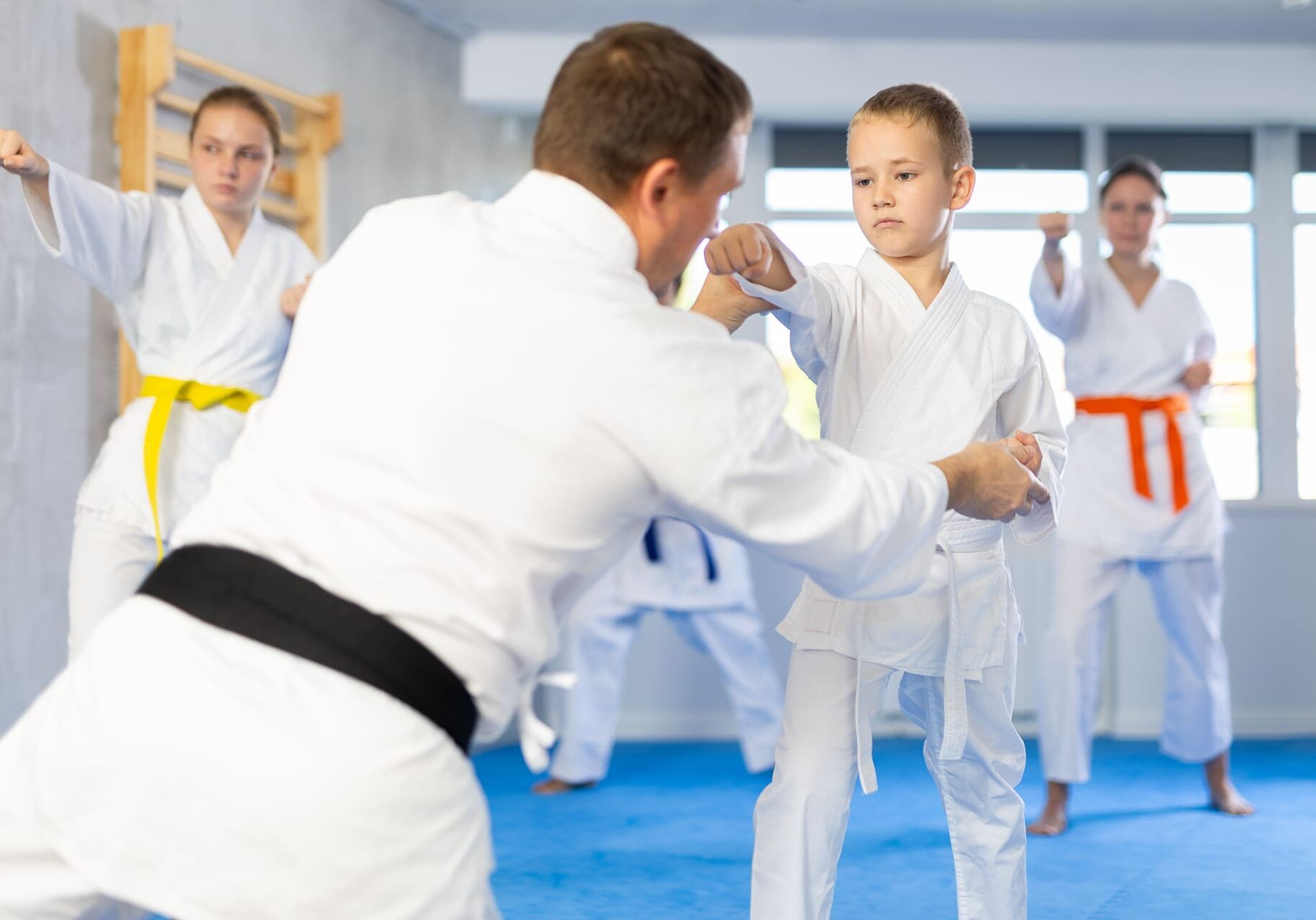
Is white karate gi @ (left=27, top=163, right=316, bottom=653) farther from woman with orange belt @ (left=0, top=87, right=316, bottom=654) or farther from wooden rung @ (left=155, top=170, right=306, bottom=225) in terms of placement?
wooden rung @ (left=155, top=170, right=306, bottom=225)

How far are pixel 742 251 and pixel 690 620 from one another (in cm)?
298

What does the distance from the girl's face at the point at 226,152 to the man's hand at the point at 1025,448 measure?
191 centimetres

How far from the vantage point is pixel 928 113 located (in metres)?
2.07

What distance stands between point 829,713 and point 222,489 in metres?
1.08

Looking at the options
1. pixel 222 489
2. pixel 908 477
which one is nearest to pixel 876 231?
pixel 908 477

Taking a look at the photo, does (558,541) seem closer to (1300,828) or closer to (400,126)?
(1300,828)

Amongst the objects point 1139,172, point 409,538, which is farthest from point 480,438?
point 1139,172

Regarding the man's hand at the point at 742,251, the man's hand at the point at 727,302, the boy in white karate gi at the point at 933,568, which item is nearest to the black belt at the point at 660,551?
the boy in white karate gi at the point at 933,568

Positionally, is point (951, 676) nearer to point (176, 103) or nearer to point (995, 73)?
point (176, 103)

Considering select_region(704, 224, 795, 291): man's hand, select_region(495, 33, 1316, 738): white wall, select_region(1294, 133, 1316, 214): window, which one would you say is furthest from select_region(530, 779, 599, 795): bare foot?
select_region(1294, 133, 1316, 214): window

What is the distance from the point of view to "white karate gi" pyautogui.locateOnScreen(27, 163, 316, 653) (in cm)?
255

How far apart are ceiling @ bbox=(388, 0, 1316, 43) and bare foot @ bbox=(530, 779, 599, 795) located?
2705mm

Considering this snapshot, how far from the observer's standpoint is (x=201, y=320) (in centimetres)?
280

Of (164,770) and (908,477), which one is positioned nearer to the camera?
(164,770)
